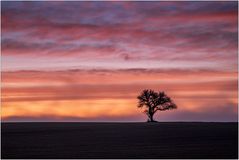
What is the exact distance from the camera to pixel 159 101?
78.5 m

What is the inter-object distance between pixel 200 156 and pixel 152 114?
57.2m

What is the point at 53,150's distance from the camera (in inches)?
942

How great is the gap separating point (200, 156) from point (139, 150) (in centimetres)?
380

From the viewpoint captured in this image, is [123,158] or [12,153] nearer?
[123,158]

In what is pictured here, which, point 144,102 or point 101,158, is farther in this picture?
point 144,102

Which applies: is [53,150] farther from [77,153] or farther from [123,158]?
[123,158]

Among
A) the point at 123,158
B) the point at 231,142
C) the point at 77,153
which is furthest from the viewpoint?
the point at 231,142

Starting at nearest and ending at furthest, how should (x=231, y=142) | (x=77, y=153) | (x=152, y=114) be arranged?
(x=77, y=153)
(x=231, y=142)
(x=152, y=114)

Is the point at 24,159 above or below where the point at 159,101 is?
below

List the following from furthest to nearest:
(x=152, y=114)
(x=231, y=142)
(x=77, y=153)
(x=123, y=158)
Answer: (x=152, y=114)
(x=231, y=142)
(x=77, y=153)
(x=123, y=158)

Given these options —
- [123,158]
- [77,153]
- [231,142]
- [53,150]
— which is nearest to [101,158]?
[123,158]

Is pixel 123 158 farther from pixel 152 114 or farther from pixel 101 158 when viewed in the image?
pixel 152 114

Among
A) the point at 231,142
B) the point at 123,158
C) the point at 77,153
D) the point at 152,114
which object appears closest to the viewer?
the point at 123,158

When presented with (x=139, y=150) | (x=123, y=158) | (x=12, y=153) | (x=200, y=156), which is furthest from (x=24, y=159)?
(x=200, y=156)
